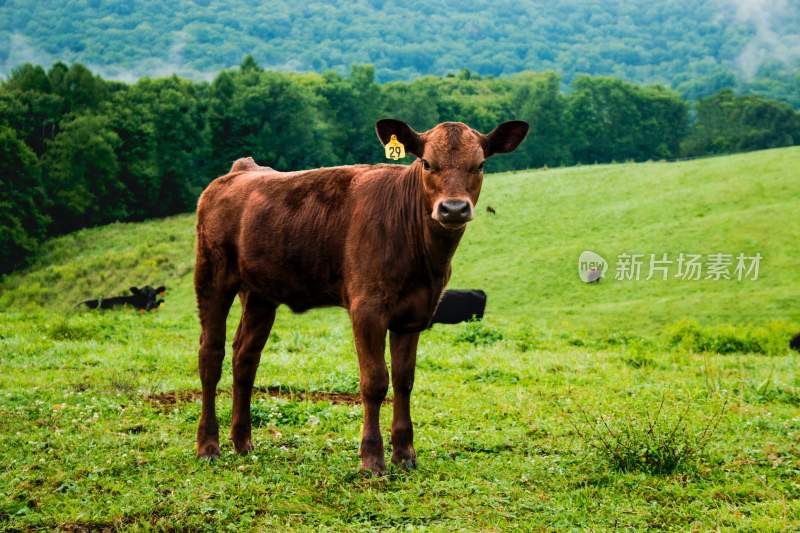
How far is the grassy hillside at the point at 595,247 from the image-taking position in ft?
95.2

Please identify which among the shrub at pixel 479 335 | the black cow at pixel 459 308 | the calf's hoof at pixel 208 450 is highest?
the calf's hoof at pixel 208 450

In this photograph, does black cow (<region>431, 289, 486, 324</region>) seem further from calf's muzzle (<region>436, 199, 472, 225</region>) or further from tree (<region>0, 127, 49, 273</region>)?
tree (<region>0, 127, 49, 273</region>)

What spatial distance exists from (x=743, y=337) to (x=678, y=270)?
12.5 m

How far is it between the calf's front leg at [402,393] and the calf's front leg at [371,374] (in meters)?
0.35

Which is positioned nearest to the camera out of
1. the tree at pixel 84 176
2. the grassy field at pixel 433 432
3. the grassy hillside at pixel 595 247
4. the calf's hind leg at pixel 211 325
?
the grassy field at pixel 433 432

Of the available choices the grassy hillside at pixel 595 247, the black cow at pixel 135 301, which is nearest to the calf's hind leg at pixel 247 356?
→ the grassy hillside at pixel 595 247

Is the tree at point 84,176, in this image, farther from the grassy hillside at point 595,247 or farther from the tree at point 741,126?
the tree at point 741,126

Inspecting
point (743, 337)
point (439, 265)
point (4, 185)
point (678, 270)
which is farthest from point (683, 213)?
point (4, 185)

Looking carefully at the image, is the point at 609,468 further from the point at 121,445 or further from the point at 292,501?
the point at 121,445

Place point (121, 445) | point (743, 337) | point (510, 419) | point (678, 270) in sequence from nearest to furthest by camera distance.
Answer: point (121, 445) < point (510, 419) < point (743, 337) < point (678, 270)

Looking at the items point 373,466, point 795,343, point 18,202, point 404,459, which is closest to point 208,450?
point 373,466

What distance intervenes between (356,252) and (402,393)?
4.93 feet

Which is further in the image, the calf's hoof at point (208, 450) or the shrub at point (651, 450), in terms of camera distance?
the calf's hoof at point (208, 450)

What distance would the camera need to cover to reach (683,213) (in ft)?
132
